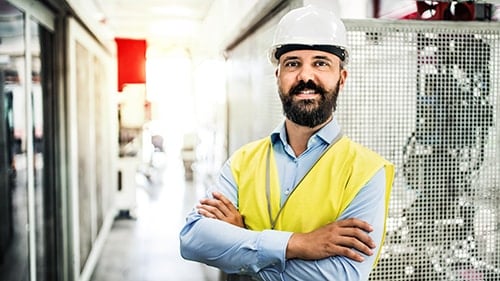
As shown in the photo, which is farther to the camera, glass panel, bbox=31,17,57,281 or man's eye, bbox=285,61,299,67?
glass panel, bbox=31,17,57,281

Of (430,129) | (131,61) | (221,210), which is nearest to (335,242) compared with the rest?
(221,210)

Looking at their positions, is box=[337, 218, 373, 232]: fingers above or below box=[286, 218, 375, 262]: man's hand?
above

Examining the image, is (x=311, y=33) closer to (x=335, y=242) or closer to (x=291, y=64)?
(x=291, y=64)

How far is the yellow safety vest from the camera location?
1.52 meters

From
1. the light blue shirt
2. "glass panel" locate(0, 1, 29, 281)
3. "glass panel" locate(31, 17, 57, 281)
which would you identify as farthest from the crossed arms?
"glass panel" locate(31, 17, 57, 281)

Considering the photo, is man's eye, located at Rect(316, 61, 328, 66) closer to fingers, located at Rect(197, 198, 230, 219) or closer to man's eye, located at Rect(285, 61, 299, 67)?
man's eye, located at Rect(285, 61, 299, 67)

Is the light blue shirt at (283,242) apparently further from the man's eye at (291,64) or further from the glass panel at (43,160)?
the glass panel at (43,160)

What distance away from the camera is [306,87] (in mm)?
1557

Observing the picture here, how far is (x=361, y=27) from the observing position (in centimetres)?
213

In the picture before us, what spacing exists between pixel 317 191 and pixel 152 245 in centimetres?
487

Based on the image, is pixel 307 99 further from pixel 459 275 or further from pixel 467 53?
pixel 459 275

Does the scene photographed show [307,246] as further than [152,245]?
No

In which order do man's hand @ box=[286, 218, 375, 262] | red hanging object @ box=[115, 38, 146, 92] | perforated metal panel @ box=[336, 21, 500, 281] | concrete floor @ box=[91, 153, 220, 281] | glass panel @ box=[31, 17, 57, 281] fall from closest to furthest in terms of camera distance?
man's hand @ box=[286, 218, 375, 262] → perforated metal panel @ box=[336, 21, 500, 281] → glass panel @ box=[31, 17, 57, 281] → concrete floor @ box=[91, 153, 220, 281] → red hanging object @ box=[115, 38, 146, 92]

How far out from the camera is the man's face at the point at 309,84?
1556mm
